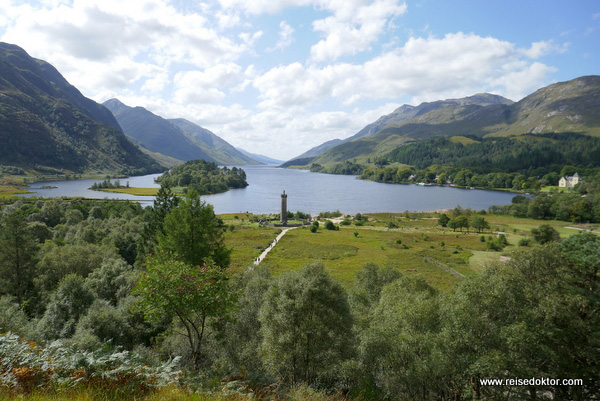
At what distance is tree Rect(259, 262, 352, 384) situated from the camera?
652 inches

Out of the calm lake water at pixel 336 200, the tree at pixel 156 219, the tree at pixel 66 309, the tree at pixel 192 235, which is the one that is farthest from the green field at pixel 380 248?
the calm lake water at pixel 336 200

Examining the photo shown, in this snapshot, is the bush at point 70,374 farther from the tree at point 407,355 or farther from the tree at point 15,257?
the tree at point 15,257

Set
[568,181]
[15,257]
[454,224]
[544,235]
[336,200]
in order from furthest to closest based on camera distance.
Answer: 1. [568,181]
2. [336,200]
3. [454,224]
4. [544,235]
5. [15,257]

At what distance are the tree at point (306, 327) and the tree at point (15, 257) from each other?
26564 millimetres

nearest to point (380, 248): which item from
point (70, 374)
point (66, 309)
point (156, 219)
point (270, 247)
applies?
point (270, 247)

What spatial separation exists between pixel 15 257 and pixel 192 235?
17.2m

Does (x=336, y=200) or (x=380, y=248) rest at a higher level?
(x=336, y=200)

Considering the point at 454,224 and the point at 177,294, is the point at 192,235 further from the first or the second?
the point at 454,224

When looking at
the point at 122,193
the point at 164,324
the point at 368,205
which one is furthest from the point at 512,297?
the point at 122,193

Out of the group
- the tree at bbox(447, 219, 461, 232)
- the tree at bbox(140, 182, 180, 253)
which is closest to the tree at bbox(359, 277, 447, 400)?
the tree at bbox(140, 182, 180, 253)

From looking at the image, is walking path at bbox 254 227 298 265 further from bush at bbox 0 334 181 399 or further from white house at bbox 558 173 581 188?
white house at bbox 558 173 581 188

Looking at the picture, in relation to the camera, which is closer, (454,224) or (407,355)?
(407,355)

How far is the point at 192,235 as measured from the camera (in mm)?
29641

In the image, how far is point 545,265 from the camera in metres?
17.7
